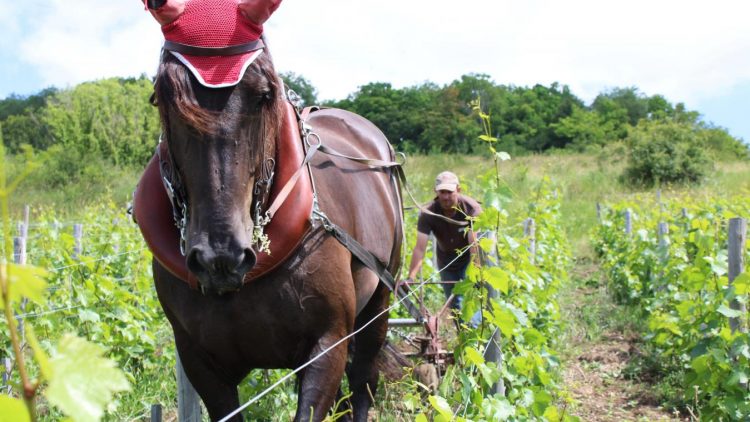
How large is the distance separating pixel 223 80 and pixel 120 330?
378 cm

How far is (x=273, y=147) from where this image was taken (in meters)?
2.46

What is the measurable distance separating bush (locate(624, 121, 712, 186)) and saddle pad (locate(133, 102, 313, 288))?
3007cm

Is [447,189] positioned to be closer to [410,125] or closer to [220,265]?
[220,265]

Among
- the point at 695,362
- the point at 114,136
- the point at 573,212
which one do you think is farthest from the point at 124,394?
the point at 114,136

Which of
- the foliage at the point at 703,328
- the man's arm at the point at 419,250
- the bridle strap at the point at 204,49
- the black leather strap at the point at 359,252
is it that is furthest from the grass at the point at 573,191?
the bridle strap at the point at 204,49

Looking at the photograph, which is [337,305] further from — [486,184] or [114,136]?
[114,136]

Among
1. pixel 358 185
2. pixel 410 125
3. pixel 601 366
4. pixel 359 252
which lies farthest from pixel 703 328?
pixel 410 125

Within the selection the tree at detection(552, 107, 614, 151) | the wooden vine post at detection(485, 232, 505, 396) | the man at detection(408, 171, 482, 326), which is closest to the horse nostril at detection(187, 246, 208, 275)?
the wooden vine post at detection(485, 232, 505, 396)

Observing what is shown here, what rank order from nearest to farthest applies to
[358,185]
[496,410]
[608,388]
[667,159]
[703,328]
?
[496,410], [358,185], [703,328], [608,388], [667,159]

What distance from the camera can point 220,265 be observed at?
2.00 metres

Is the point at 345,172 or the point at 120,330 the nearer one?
the point at 345,172

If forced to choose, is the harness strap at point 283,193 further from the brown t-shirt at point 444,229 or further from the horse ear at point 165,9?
the brown t-shirt at point 444,229

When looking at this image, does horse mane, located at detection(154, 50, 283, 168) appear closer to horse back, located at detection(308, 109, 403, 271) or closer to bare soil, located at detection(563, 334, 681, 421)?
horse back, located at detection(308, 109, 403, 271)

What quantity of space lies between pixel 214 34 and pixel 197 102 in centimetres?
29
